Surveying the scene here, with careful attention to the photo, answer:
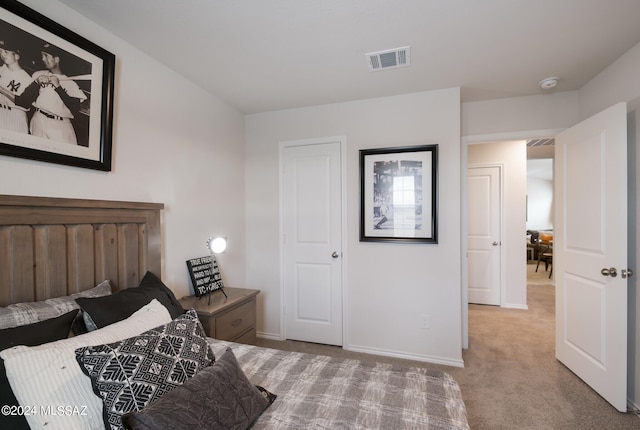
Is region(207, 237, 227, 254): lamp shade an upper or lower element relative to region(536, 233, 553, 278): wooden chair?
upper

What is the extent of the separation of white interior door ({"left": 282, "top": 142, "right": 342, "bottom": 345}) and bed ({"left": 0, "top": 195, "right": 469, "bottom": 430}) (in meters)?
1.44

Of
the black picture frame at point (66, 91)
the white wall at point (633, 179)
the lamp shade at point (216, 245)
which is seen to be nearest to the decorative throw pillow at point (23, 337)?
the black picture frame at point (66, 91)

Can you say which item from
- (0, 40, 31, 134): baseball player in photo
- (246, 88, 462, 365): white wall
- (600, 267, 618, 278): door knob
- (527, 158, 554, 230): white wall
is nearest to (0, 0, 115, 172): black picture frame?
(0, 40, 31, 134): baseball player in photo

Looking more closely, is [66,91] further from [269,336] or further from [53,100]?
[269,336]

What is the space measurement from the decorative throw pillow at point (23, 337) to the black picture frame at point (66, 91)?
804 millimetres

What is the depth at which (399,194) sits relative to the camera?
2787mm

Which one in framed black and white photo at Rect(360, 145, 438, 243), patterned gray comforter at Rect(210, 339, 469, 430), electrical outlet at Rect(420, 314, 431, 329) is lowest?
electrical outlet at Rect(420, 314, 431, 329)

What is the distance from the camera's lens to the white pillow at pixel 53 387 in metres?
0.86

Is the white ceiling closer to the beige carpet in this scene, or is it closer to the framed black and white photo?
the framed black and white photo

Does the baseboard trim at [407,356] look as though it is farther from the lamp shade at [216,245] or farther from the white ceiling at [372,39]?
the white ceiling at [372,39]

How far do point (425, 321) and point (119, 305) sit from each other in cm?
245

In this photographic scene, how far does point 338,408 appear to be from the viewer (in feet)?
3.84

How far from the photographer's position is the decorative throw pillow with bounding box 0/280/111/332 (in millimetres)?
1116

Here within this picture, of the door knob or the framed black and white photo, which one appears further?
the framed black and white photo
